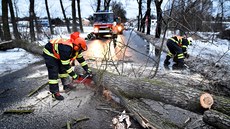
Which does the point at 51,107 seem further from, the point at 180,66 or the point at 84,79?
the point at 180,66

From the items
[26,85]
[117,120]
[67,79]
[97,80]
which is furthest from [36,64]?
[117,120]

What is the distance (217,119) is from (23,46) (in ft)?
36.1

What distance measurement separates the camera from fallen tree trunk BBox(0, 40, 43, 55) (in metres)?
11.0

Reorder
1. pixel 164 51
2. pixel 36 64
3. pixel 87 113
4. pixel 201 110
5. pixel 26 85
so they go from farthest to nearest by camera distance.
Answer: pixel 164 51 → pixel 36 64 → pixel 26 85 → pixel 87 113 → pixel 201 110

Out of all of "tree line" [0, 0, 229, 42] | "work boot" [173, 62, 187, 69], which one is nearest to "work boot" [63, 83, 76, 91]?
"tree line" [0, 0, 229, 42]

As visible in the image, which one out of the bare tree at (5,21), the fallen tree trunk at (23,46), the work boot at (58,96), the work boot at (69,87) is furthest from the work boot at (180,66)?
the bare tree at (5,21)

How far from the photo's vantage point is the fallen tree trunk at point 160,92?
11.5 feet

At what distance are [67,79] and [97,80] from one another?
818mm

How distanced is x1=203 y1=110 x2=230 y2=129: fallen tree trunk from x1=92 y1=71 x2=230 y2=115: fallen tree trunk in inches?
10.7

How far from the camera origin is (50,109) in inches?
183

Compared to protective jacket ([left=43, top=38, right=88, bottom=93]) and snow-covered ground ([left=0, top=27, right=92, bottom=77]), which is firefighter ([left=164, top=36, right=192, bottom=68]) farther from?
snow-covered ground ([left=0, top=27, right=92, bottom=77])

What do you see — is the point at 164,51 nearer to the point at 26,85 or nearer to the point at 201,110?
the point at 26,85

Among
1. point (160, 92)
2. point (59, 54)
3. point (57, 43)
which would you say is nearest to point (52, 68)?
point (59, 54)

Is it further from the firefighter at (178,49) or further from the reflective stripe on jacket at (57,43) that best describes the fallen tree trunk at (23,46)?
the reflective stripe on jacket at (57,43)
